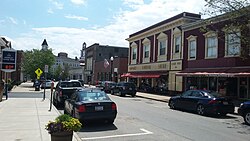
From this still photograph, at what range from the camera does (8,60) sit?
20.8m

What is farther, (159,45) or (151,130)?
(159,45)

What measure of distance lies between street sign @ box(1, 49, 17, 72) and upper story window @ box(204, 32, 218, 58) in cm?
1704

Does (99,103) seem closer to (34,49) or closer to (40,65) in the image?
(40,65)

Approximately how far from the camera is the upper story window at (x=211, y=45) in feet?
89.8

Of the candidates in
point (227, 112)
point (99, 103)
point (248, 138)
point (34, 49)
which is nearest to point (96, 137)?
point (99, 103)

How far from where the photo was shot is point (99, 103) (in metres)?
11.9

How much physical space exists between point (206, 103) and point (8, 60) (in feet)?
44.4

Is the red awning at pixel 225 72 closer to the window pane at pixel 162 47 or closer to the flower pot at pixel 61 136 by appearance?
the window pane at pixel 162 47

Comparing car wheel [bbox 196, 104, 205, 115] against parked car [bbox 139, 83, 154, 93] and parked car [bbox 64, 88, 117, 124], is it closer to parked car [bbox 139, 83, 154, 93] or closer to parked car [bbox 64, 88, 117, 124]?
parked car [bbox 64, 88, 117, 124]

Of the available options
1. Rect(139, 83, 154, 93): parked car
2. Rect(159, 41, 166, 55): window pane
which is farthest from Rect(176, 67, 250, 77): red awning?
Rect(139, 83, 154, 93): parked car

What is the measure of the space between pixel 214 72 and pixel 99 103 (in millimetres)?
16229

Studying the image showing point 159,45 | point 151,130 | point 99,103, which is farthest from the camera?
point 159,45

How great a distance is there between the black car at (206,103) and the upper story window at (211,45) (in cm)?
1062

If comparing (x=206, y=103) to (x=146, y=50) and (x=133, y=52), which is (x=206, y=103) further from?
(x=133, y=52)
